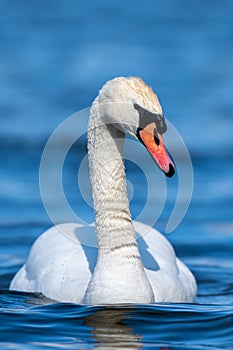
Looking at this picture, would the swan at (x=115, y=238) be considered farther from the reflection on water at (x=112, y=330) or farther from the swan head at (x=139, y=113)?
the reflection on water at (x=112, y=330)

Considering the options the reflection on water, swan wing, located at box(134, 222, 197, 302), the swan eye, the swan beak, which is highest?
the swan eye

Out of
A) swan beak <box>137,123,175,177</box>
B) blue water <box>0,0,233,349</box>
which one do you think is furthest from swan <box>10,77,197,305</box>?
blue water <box>0,0,233,349</box>

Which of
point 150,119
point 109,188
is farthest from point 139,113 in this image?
point 109,188

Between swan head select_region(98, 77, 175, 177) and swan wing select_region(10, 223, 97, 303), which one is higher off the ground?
swan head select_region(98, 77, 175, 177)

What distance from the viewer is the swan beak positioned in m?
8.09

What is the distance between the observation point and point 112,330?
845 cm

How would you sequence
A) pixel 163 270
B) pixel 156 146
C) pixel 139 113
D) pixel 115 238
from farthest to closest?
1. pixel 163 270
2. pixel 115 238
3. pixel 139 113
4. pixel 156 146

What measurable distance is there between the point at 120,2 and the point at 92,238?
17338 mm

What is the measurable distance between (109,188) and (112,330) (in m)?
1.26

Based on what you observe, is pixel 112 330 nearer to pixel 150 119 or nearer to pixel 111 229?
pixel 111 229

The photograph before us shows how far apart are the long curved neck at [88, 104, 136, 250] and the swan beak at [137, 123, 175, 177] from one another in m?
0.66

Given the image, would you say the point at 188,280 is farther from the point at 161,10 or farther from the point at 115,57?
the point at 161,10

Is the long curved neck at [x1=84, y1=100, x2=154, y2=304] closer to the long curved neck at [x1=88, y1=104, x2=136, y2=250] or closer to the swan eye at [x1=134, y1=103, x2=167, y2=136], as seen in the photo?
the long curved neck at [x1=88, y1=104, x2=136, y2=250]

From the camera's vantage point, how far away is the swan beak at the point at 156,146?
809 cm
